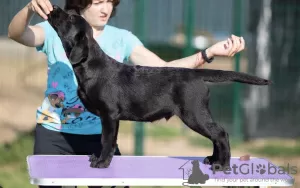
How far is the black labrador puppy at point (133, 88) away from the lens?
10.7 ft

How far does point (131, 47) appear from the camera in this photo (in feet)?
13.7

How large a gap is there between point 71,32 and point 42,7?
18 cm

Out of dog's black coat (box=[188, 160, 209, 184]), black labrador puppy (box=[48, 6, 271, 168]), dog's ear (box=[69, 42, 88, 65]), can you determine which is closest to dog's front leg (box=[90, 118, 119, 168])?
black labrador puppy (box=[48, 6, 271, 168])

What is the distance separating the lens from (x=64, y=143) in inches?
157

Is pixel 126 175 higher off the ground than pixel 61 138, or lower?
lower

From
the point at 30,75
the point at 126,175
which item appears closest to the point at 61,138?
the point at 126,175

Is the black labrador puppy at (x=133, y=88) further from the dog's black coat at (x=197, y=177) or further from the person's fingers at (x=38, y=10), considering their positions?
the dog's black coat at (x=197, y=177)

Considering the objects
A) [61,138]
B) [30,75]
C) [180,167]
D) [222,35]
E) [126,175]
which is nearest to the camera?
[126,175]

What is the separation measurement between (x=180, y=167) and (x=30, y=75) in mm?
4697

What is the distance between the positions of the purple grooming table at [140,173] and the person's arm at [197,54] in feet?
1.79

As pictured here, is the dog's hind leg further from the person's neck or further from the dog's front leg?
the person's neck

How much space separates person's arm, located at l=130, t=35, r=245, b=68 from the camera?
3.67 meters

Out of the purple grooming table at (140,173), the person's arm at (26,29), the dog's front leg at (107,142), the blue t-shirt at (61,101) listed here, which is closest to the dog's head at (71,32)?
the person's arm at (26,29)

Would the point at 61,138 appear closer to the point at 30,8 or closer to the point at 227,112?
the point at 30,8
